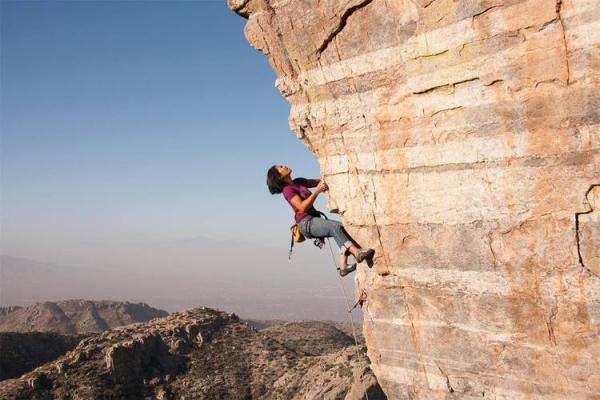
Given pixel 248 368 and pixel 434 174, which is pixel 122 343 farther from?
pixel 434 174

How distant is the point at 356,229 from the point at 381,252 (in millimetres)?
661

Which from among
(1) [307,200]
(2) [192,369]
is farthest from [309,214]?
(2) [192,369]

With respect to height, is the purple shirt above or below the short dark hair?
below

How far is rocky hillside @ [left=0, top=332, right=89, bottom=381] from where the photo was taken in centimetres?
4209

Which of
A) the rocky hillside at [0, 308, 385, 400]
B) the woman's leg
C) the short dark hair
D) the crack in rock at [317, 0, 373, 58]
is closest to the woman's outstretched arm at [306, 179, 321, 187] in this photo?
the short dark hair

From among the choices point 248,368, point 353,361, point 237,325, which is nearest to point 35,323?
point 237,325

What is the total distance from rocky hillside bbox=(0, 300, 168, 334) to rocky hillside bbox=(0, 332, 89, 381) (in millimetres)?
46000

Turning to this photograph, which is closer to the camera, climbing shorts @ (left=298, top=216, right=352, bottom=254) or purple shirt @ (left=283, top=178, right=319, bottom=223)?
climbing shorts @ (left=298, top=216, right=352, bottom=254)

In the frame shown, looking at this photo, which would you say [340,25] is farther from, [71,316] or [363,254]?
[71,316]

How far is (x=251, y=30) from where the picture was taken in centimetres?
1017

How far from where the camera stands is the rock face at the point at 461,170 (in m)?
7.50

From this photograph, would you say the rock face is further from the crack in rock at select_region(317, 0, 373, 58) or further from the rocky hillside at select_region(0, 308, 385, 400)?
the rocky hillside at select_region(0, 308, 385, 400)

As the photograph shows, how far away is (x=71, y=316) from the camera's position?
99.5 metres

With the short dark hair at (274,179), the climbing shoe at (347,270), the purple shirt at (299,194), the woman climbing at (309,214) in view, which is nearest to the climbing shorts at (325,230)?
the woman climbing at (309,214)
